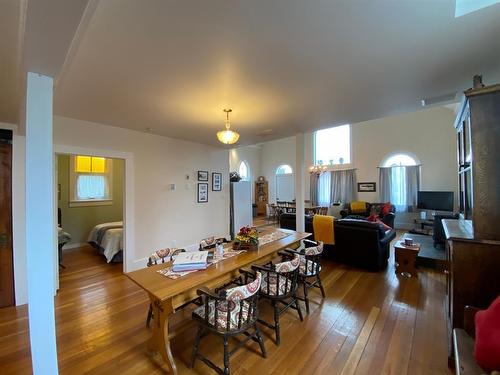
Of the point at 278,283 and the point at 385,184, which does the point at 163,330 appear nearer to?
the point at 278,283

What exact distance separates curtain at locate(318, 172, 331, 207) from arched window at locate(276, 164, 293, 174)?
1.70m

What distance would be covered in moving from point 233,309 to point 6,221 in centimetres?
309

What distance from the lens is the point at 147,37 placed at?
154 cm

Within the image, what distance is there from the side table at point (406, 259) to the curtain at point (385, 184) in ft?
15.9

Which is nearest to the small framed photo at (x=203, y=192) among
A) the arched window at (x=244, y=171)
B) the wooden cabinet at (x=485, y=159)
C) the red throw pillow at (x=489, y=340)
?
the wooden cabinet at (x=485, y=159)

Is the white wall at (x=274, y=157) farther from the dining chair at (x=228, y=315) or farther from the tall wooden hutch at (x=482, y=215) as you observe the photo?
the dining chair at (x=228, y=315)

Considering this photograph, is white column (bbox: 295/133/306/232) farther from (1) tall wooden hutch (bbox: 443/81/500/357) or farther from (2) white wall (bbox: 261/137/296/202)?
(2) white wall (bbox: 261/137/296/202)

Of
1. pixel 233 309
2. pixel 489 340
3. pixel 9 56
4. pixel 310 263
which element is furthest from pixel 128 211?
pixel 489 340

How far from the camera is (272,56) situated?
178 cm

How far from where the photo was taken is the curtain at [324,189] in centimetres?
952

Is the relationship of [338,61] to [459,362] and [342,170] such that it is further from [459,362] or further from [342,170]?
[342,170]

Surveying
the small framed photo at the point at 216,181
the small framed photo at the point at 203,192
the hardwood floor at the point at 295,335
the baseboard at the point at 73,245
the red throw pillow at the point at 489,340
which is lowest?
the hardwood floor at the point at 295,335

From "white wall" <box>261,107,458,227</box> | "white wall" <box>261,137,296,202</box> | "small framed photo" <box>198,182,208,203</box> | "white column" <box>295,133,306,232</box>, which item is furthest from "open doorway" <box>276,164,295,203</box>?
"white column" <box>295,133,306,232</box>

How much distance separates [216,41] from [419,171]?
8.29 meters
